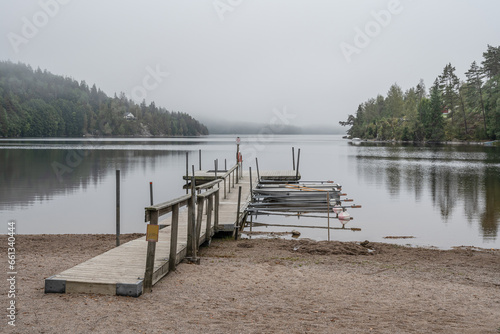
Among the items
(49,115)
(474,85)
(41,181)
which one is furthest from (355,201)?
(49,115)

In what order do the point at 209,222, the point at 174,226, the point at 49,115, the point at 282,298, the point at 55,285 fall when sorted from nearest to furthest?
the point at 55,285, the point at 282,298, the point at 174,226, the point at 209,222, the point at 49,115

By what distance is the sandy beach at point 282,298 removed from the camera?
17.4 feet

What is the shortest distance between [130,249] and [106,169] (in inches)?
1230

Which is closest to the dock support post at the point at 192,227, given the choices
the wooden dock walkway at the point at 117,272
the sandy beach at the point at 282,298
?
the wooden dock walkway at the point at 117,272

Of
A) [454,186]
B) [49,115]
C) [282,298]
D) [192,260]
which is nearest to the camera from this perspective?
[282,298]

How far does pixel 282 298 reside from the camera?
21.2 ft

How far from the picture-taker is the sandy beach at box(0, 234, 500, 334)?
5305 millimetres

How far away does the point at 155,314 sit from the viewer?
5590mm

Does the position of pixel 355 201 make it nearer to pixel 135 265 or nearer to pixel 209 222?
pixel 209 222

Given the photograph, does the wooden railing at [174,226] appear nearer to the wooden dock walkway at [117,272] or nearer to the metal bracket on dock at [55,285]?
the wooden dock walkway at [117,272]

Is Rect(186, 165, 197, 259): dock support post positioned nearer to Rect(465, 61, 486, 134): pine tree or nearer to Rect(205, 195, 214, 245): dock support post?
Rect(205, 195, 214, 245): dock support post

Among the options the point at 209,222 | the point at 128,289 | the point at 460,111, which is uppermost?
the point at 460,111

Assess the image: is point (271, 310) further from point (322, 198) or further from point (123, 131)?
point (123, 131)

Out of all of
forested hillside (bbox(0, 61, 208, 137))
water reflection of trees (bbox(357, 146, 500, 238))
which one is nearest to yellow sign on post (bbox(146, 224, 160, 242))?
water reflection of trees (bbox(357, 146, 500, 238))
